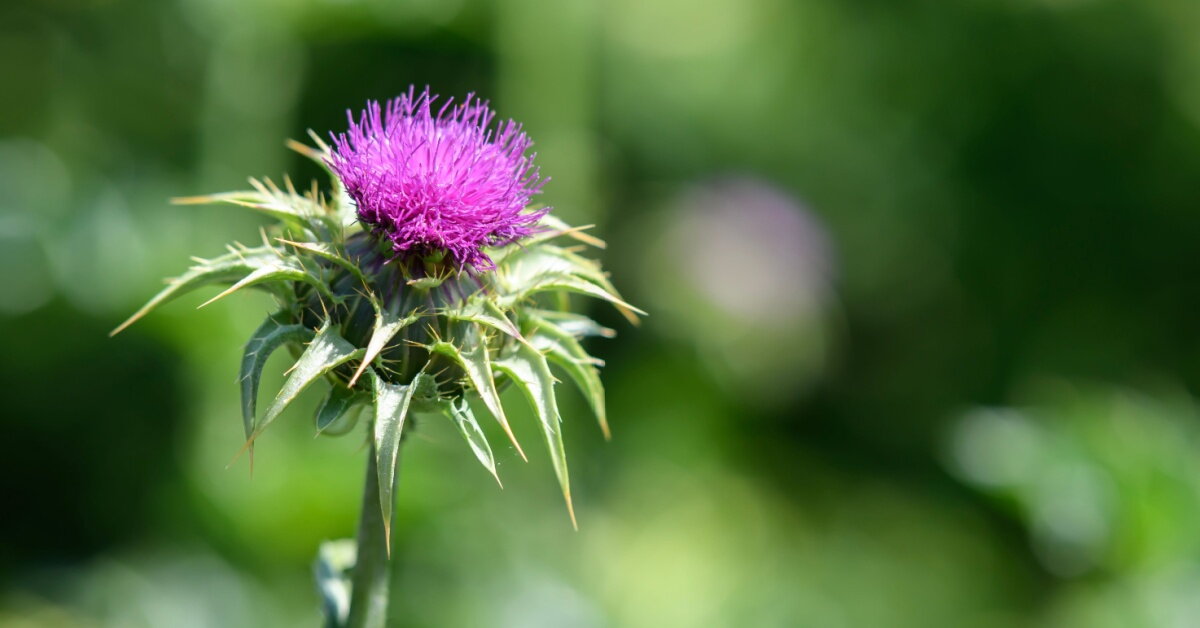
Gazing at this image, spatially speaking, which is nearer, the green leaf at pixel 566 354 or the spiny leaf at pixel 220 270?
the spiny leaf at pixel 220 270

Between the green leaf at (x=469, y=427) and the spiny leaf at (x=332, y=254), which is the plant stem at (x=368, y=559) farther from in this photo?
the spiny leaf at (x=332, y=254)

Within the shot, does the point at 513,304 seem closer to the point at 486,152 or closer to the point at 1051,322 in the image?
the point at 486,152

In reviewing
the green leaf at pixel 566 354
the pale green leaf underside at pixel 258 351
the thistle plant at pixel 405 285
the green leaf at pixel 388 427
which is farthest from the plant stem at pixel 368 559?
the green leaf at pixel 566 354

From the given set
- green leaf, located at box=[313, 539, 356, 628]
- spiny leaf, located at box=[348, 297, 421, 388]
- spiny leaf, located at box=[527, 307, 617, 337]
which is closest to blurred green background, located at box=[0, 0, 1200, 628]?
green leaf, located at box=[313, 539, 356, 628]

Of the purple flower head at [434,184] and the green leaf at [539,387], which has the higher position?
the purple flower head at [434,184]

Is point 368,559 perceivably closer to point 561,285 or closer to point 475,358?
point 475,358

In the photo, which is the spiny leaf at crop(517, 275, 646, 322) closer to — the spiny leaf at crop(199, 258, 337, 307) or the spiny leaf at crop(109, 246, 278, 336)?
the spiny leaf at crop(199, 258, 337, 307)

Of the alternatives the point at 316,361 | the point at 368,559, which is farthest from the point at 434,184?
the point at 368,559
